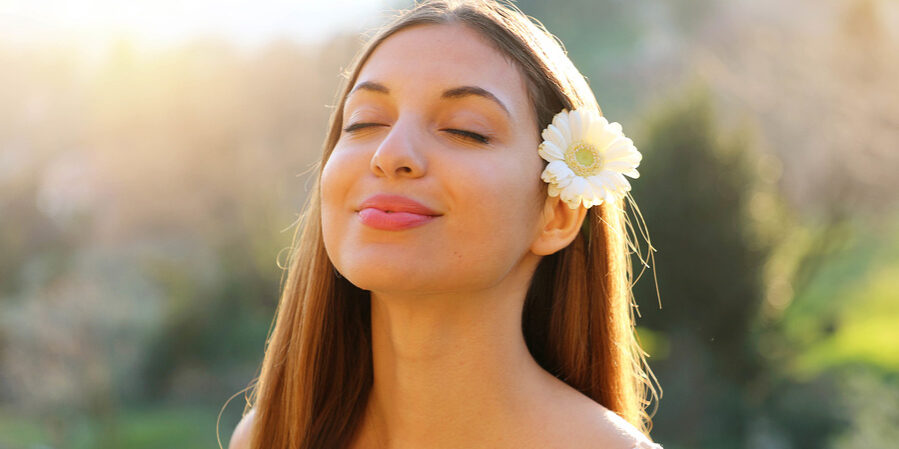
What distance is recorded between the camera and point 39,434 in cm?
900

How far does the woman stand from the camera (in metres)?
2.26

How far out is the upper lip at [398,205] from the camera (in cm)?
222

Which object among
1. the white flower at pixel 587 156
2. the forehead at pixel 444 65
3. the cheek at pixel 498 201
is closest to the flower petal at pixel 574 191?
the white flower at pixel 587 156

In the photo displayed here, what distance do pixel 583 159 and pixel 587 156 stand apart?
0.02m

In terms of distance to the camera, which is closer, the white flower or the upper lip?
the upper lip

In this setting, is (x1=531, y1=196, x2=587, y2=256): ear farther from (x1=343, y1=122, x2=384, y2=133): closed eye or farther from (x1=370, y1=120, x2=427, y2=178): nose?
(x1=343, y1=122, x2=384, y2=133): closed eye

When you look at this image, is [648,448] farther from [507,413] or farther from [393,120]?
[393,120]

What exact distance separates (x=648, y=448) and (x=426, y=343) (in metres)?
0.74

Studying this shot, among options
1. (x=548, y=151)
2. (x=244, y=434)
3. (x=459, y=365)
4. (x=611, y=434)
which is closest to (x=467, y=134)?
(x=548, y=151)

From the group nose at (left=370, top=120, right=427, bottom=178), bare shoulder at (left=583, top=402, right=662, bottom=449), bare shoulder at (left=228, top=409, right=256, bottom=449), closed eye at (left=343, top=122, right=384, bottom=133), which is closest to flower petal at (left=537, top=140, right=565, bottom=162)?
nose at (left=370, top=120, right=427, bottom=178)

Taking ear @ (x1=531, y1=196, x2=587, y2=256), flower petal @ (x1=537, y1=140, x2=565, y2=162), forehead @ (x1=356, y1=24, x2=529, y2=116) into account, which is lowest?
ear @ (x1=531, y1=196, x2=587, y2=256)

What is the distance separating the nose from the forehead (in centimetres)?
14

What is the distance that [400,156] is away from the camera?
7.27 feet

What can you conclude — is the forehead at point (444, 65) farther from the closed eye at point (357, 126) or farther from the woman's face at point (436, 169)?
the closed eye at point (357, 126)
